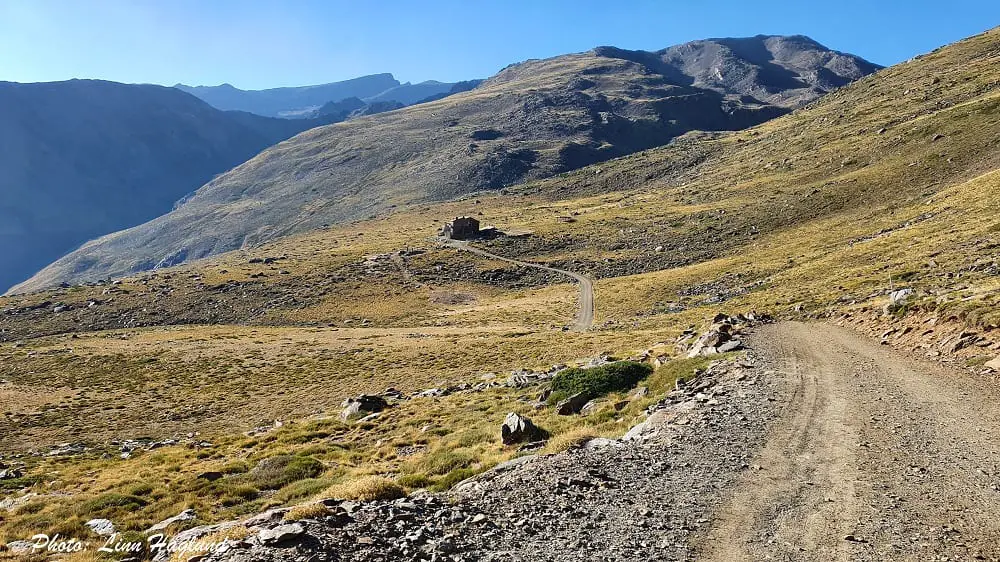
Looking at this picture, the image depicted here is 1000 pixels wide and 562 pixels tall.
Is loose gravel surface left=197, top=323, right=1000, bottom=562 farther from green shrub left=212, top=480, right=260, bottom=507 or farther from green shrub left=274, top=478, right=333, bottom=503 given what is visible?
green shrub left=212, top=480, right=260, bottom=507

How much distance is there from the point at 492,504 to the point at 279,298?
283 feet

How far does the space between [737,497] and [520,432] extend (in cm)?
745

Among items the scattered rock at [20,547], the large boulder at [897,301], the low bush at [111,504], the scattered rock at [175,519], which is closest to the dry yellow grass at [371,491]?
the scattered rock at [175,519]

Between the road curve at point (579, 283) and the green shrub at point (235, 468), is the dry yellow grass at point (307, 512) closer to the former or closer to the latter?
the green shrub at point (235, 468)

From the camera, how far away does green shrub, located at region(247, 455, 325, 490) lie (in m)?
18.8

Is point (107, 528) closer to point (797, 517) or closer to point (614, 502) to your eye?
point (614, 502)

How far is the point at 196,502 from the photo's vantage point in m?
17.1

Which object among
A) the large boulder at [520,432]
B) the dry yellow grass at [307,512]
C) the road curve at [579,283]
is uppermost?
the dry yellow grass at [307,512]

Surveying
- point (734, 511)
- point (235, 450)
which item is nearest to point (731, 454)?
point (734, 511)

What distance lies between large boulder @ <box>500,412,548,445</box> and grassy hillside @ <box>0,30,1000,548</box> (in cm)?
67

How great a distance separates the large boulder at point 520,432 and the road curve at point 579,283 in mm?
37562

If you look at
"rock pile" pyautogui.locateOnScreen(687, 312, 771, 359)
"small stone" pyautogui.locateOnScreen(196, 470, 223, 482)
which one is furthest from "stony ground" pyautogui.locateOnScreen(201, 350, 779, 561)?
"small stone" pyautogui.locateOnScreen(196, 470, 223, 482)

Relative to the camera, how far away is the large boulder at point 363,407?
28.6 meters

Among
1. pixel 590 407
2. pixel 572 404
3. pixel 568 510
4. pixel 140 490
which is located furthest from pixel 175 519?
pixel 590 407
